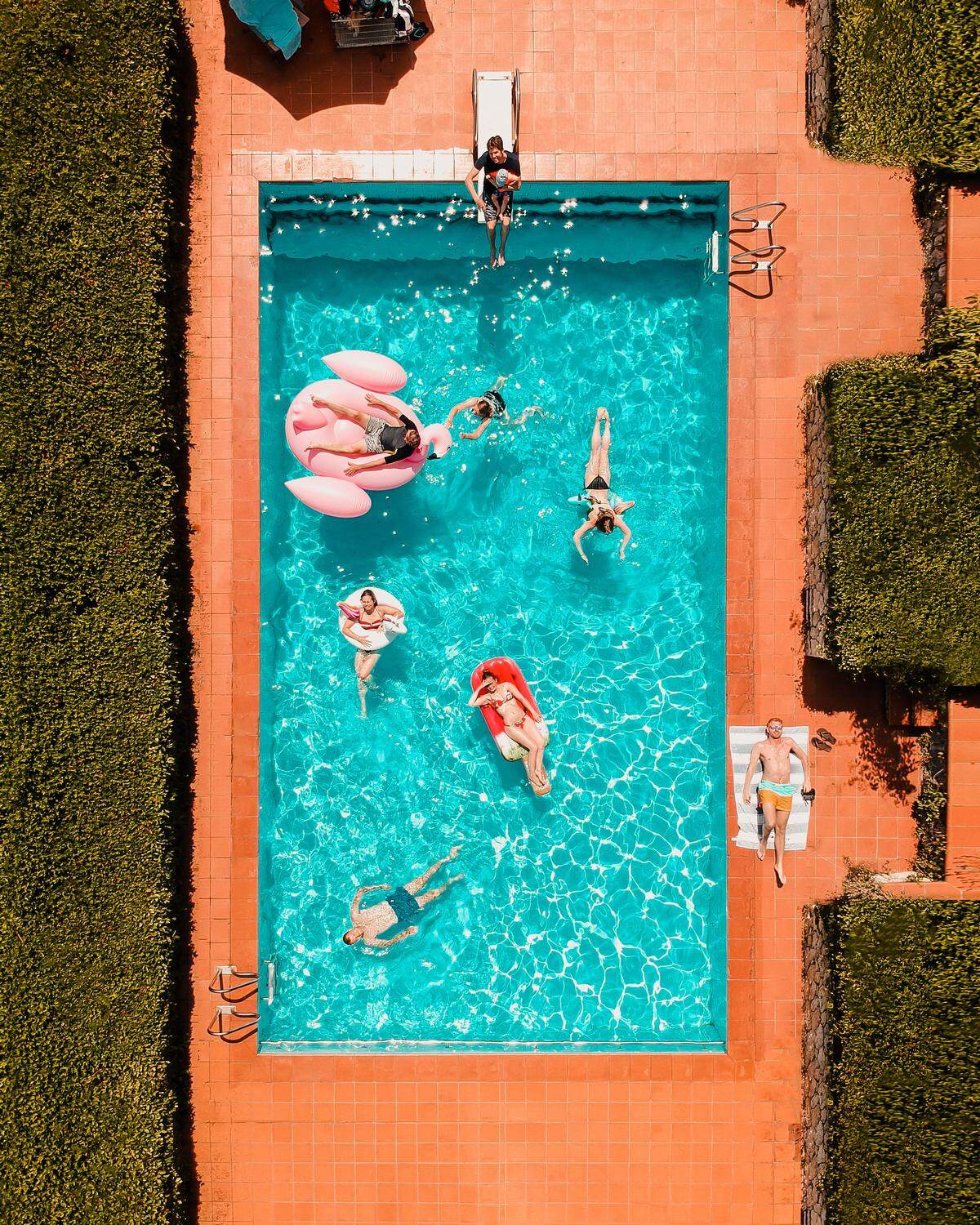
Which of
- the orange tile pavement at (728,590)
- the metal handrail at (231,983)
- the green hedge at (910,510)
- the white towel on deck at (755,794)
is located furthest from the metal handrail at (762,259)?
the metal handrail at (231,983)

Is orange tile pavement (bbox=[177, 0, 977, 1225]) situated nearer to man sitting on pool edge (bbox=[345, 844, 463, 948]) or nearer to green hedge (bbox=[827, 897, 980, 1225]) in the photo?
green hedge (bbox=[827, 897, 980, 1225])

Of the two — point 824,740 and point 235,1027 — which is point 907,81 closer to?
point 824,740

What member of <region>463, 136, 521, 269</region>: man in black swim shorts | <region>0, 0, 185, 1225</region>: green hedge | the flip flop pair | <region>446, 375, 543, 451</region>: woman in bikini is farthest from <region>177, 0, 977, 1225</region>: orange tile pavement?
<region>446, 375, 543, 451</region>: woman in bikini

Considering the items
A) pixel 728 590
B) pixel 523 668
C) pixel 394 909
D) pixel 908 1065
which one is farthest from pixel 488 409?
pixel 908 1065

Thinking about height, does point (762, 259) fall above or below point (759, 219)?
below

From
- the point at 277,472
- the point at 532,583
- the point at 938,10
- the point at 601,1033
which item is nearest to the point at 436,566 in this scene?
the point at 532,583

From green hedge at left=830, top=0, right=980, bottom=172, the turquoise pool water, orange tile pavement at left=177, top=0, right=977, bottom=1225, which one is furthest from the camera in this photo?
the turquoise pool water
